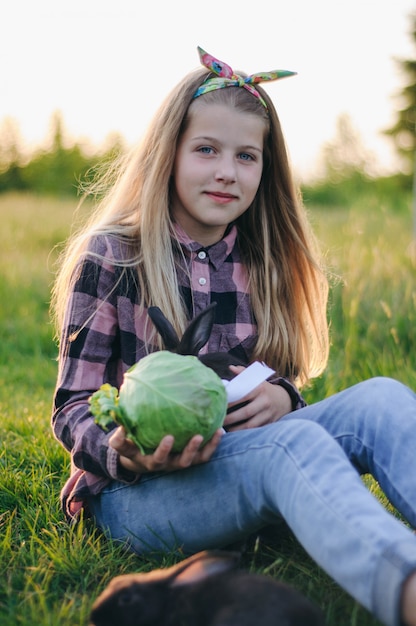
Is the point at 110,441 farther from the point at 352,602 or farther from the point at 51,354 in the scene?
the point at 51,354

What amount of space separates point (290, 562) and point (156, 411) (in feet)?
2.68

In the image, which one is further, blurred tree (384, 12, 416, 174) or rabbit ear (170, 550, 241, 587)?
blurred tree (384, 12, 416, 174)

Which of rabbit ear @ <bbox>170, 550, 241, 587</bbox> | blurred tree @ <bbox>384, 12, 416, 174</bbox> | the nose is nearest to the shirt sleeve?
the nose

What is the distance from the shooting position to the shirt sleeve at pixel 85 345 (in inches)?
107

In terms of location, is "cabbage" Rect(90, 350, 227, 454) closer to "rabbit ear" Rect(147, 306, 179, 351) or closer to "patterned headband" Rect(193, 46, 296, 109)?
"rabbit ear" Rect(147, 306, 179, 351)

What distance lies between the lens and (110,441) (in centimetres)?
233

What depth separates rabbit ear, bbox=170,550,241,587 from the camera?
2031mm

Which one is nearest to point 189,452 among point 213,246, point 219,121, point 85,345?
point 85,345

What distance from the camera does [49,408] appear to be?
4590 millimetres

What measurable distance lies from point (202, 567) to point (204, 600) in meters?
0.10

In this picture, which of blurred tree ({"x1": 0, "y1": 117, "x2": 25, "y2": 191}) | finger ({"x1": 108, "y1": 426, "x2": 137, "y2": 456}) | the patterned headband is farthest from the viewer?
blurred tree ({"x1": 0, "y1": 117, "x2": 25, "y2": 191})

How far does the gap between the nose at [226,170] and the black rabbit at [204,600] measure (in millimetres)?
1494

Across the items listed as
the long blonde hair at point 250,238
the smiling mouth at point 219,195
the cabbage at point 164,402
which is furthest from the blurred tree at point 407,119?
the cabbage at point 164,402

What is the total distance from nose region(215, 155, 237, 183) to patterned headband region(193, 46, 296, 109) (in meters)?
0.32
